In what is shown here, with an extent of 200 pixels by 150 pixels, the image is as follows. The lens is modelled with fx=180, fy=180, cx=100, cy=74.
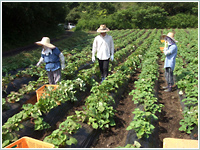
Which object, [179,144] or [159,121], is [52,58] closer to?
[159,121]

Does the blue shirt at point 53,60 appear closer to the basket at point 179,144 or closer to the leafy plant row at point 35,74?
the leafy plant row at point 35,74

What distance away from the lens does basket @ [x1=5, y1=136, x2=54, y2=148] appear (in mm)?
2510

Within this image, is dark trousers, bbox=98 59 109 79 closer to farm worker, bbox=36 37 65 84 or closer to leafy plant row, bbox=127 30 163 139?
leafy plant row, bbox=127 30 163 139

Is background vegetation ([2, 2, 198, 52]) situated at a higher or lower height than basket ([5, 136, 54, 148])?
higher

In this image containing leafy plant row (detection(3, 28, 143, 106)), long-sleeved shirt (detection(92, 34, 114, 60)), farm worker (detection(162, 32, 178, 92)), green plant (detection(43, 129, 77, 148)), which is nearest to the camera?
green plant (detection(43, 129, 77, 148))

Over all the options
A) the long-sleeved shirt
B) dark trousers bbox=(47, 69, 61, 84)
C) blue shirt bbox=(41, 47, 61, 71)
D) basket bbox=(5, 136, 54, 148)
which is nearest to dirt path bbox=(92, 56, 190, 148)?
basket bbox=(5, 136, 54, 148)

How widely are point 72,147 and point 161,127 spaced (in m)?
1.90

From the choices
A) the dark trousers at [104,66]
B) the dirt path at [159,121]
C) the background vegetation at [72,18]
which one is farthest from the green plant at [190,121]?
the background vegetation at [72,18]

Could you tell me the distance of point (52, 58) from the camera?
456 centimetres

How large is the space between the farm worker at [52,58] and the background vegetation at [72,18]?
34.3 ft

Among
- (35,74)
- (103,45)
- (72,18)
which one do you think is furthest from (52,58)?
(72,18)

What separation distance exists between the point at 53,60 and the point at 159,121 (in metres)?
2.92

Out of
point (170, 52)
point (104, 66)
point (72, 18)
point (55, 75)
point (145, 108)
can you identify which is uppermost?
point (72, 18)

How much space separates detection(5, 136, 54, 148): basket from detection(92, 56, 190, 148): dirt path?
1.01 metres
